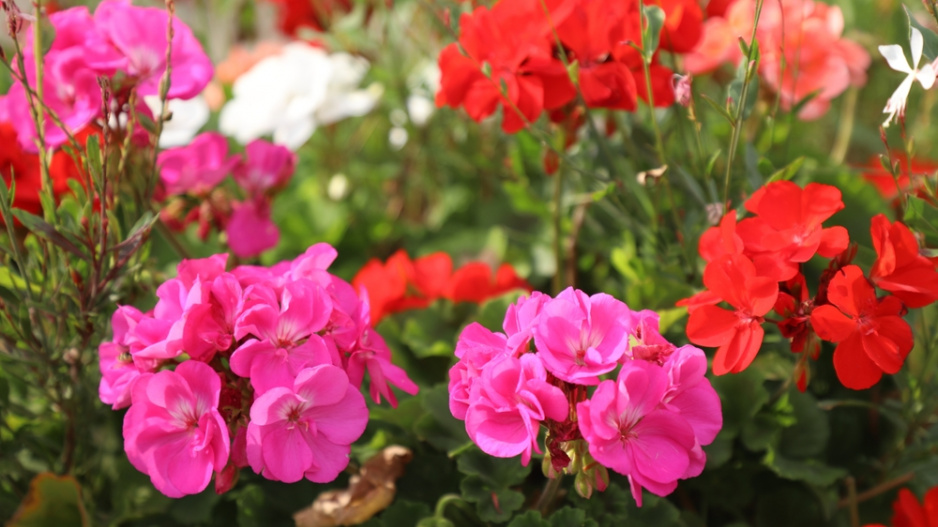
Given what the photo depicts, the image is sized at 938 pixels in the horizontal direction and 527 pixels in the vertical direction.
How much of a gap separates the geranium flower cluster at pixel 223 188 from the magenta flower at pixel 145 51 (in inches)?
3.5

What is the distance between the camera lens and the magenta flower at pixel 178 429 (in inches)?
20.5

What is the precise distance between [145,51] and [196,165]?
131mm

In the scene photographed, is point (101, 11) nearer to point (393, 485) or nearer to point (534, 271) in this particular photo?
point (393, 485)

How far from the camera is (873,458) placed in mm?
816

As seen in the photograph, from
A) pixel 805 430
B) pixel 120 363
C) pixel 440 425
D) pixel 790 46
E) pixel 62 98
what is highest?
pixel 62 98

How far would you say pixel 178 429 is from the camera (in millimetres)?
546

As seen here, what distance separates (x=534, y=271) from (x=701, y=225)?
0.35m

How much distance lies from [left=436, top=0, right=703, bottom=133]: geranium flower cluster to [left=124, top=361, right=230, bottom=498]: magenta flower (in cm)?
32

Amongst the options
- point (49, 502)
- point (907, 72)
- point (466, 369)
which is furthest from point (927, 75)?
point (49, 502)

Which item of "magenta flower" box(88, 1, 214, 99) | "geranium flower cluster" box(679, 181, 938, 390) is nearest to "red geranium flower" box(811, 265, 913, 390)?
"geranium flower cluster" box(679, 181, 938, 390)

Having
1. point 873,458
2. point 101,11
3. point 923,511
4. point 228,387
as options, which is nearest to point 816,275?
point 873,458

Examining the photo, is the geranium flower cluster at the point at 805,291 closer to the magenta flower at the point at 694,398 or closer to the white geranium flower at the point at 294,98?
the magenta flower at the point at 694,398

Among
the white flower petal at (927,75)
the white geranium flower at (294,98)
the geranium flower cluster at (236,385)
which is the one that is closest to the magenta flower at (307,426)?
the geranium flower cluster at (236,385)

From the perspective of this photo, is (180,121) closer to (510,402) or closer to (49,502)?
(49,502)
